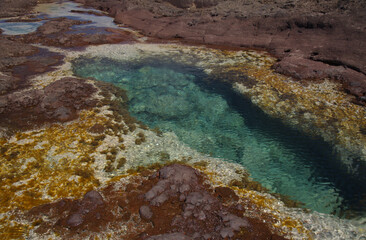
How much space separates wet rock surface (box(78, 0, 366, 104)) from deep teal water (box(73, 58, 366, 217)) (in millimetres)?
10066

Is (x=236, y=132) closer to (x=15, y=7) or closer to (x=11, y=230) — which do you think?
(x=11, y=230)

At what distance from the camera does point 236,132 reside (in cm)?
2047

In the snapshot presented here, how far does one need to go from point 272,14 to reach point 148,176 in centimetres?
3675

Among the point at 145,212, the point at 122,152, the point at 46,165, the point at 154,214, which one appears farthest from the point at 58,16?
the point at 154,214

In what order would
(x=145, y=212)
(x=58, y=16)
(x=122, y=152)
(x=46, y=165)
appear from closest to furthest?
(x=145, y=212), (x=46, y=165), (x=122, y=152), (x=58, y=16)

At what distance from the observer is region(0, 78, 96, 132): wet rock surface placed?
64.6ft

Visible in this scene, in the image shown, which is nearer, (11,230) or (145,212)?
(11,230)

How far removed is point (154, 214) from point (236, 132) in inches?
434

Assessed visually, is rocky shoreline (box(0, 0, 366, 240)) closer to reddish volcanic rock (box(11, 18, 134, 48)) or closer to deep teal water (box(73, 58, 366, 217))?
reddish volcanic rock (box(11, 18, 134, 48))

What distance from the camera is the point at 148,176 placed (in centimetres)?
1490

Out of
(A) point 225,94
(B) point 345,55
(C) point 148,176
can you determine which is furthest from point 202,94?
(B) point 345,55

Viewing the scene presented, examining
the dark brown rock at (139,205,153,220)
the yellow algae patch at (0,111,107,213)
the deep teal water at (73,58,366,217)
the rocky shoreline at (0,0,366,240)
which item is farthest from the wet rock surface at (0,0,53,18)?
the dark brown rock at (139,205,153,220)

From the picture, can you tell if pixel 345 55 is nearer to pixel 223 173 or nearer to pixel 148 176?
pixel 223 173

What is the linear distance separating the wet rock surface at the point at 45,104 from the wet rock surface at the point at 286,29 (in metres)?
23.2
